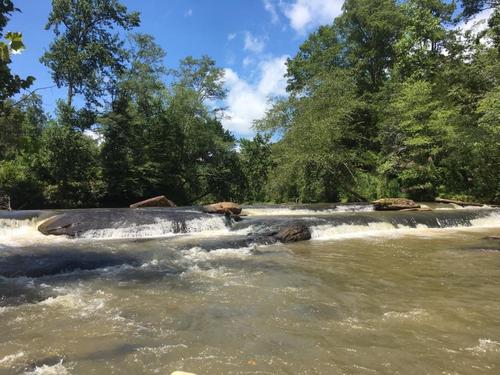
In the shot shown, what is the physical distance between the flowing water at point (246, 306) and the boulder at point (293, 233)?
794 mm

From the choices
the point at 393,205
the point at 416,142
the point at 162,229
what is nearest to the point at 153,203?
the point at 162,229

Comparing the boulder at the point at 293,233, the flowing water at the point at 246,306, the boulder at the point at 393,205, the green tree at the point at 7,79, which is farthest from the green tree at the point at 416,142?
the green tree at the point at 7,79

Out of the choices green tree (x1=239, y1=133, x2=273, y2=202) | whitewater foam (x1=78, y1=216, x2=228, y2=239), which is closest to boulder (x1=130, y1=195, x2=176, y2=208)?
whitewater foam (x1=78, y1=216, x2=228, y2=239)

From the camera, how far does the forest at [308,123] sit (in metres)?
23.8

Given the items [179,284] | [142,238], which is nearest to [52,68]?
[142,238]

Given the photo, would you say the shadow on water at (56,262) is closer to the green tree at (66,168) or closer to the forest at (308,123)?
the forest at (308,123)

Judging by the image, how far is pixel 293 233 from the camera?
1318 centimetres

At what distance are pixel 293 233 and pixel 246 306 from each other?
7203 millimetres

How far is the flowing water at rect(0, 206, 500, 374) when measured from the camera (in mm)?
4211

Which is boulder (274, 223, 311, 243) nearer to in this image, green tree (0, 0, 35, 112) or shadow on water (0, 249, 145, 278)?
shadow on water (0, 249, 145, 278)

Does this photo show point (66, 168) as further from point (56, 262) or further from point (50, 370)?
point (50, 370)

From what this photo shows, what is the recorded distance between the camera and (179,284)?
24.3 feet

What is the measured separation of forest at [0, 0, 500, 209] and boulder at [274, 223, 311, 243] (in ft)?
31.9

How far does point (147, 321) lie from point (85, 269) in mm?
4058
